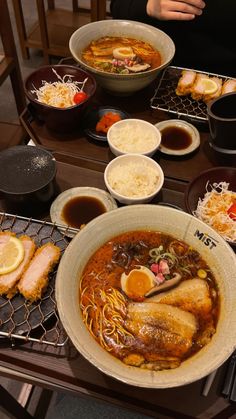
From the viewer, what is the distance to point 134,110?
2.60 m

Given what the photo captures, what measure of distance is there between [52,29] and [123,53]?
3192mm

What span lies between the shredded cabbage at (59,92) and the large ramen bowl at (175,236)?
3.55 ft

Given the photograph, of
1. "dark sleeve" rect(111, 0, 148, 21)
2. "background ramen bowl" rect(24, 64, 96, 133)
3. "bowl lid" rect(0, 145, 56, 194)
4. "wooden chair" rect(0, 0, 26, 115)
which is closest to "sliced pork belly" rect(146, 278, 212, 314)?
"bowl lid" rect(0, 145, 56, 194)

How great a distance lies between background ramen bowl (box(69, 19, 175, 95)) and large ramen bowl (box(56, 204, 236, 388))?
3.79ft

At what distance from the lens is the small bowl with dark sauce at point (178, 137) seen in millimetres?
2285

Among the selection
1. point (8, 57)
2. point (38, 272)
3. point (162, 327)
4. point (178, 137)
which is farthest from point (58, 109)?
point (8, 57)

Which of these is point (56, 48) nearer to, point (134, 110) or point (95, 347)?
point (134, 110)

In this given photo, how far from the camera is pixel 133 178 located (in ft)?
6.68

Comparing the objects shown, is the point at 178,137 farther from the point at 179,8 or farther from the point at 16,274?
the point at 16,274

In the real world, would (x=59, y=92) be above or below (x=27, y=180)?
above

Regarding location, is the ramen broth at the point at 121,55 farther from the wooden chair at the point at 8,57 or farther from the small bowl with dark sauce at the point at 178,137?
the wooden chair at the point at 8,57

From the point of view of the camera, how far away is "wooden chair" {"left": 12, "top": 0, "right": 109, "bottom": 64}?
4.86 metres

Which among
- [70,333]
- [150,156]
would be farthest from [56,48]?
[70,333]

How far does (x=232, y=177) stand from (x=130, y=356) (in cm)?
114
